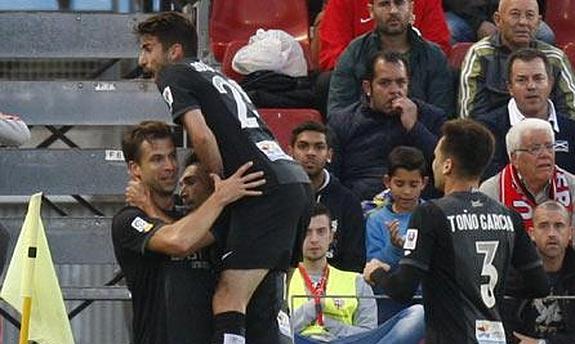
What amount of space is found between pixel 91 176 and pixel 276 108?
1284 mm

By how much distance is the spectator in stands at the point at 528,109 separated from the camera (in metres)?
11.4

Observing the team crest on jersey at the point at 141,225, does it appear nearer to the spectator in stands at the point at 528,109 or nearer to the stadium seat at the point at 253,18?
the spectator in stands at the point at 528,109

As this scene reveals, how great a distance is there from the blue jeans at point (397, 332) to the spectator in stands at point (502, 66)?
2446 mm

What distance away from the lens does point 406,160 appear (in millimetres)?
10742

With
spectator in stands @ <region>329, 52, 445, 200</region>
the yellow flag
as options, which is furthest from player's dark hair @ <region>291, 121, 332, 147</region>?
the yellow flag

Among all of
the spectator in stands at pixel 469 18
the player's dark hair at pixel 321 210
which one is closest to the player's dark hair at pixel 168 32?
the player's dark hair at pixel 321 210

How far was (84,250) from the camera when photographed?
12062 millimetres

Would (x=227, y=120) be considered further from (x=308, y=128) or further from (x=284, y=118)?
(x=284, y=118)

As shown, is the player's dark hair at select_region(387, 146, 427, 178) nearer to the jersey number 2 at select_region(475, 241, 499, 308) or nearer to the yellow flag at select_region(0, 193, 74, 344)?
the yellow flag at select_region(0, 193, 74, 344)

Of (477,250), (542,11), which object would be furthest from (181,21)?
(542,11)

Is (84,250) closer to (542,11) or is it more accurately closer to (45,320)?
(45,320)

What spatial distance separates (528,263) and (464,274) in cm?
43

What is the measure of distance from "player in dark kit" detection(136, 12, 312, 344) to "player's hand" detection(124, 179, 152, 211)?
1.21 ft

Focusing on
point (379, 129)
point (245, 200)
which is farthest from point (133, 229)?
point (379, 129)
